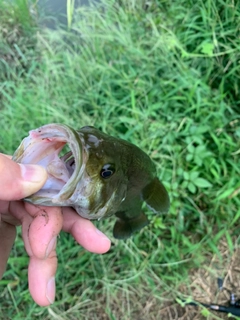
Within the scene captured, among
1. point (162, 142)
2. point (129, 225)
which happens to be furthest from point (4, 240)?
point (162, 142)

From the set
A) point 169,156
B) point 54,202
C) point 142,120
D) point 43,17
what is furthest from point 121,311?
point 43,17

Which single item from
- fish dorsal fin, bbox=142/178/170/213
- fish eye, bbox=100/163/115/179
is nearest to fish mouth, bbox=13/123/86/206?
fish eye, bbox=100/163/115/179

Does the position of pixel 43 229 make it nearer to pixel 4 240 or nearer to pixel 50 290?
pixel 50 290

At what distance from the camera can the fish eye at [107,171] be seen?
158 cm

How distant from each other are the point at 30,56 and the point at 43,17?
46 centimetres

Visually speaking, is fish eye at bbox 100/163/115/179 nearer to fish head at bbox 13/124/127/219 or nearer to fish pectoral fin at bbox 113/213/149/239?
fish head at bbox 13/124/127/219

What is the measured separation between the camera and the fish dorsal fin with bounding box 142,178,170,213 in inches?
86.4

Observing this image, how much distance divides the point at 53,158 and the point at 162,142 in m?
1.63

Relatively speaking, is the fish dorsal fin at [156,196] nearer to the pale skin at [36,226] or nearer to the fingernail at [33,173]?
the pale skin at [36,226]

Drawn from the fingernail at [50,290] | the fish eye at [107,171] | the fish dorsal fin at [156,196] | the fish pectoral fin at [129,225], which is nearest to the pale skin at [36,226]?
the fingernail at [50,290]

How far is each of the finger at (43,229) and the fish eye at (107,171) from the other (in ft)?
0.77

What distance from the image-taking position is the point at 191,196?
2.97m

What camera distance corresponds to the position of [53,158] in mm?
1515

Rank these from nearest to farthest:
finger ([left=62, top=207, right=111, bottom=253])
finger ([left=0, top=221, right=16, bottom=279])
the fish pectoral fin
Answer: finger ([left=62, top=207, right=111, bottom=253])
finger ([left=0, top=221, right=16, bottom=279])
the fish pectoral fin
